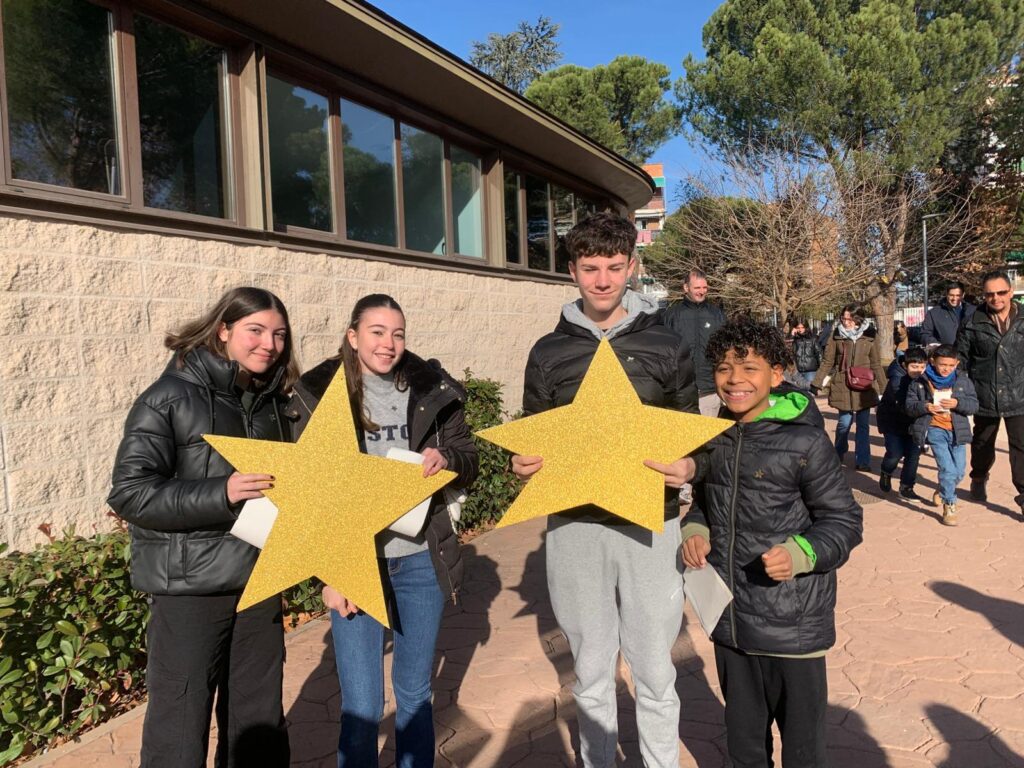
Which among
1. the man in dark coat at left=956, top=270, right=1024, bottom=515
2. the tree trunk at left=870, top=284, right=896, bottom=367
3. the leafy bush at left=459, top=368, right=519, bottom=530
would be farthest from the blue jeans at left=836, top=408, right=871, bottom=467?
the tree trunk at left=870, top=284, right=896, bottom=367

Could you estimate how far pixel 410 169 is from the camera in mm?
6555

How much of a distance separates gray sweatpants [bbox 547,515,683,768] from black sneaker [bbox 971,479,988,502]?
553 cm

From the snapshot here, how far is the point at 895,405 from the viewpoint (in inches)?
247

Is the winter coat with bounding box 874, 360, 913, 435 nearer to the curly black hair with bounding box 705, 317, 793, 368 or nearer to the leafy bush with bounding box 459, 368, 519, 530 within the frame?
the leafy bush with bounding box 459, 368, 519, 530

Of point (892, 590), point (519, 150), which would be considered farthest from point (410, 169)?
point (892, 590)

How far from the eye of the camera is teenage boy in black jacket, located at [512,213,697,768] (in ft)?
6.57

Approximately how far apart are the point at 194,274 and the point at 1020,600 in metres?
5.49

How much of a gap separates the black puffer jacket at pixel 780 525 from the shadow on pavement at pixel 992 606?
2.32 metres

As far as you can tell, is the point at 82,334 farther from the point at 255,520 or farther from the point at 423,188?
the point at 423,188

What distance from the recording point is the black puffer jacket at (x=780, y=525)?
1897 millimetres

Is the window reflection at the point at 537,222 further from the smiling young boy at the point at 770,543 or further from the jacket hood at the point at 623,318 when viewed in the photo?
the smiling young boy at the point at 770,543

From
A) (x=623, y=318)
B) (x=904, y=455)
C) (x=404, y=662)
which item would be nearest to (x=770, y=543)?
(x=623, y=318)

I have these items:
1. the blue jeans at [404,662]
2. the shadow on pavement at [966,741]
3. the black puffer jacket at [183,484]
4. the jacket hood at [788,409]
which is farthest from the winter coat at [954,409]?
the black puffer jacket at [183,484]

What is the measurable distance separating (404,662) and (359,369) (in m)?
0.97
